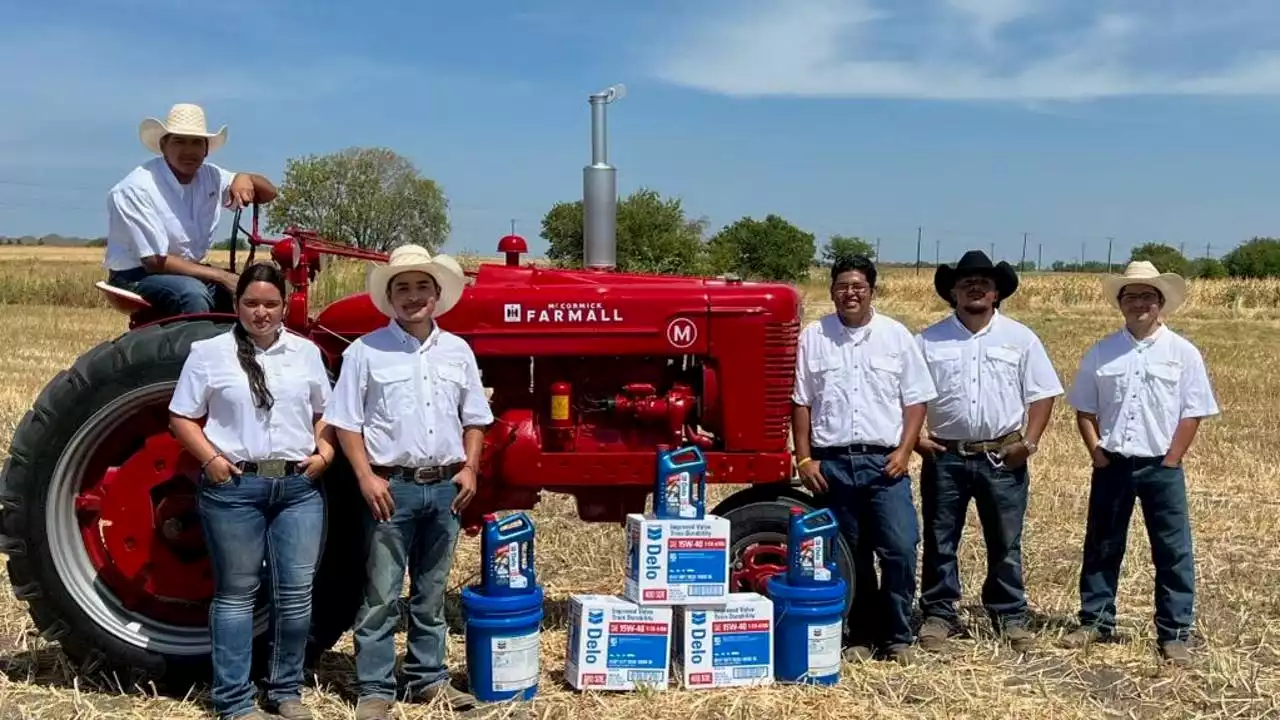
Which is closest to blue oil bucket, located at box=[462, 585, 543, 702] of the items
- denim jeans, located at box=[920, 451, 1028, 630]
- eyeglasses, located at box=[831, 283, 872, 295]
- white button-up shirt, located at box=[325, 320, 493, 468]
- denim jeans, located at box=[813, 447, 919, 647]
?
white button-up shirt, located at box=[325, 320, 493, 468]

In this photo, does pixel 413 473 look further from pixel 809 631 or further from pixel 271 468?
pixel 809 631

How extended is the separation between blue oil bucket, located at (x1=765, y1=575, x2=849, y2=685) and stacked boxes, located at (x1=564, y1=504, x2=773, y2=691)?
6 centimetres

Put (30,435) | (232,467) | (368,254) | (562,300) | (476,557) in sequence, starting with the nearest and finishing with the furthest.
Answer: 1. (232,467)
2. (30,435)
3. (562,300)
4. (368,254)
5. (476,557)

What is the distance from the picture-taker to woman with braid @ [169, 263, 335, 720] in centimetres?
391

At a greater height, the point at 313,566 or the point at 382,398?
the point at 382,398

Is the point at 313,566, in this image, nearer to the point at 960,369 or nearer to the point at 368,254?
the point at 368,254

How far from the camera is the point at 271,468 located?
3.95 meters

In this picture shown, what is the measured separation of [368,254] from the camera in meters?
5.11

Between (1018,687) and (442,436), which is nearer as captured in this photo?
(442,436)

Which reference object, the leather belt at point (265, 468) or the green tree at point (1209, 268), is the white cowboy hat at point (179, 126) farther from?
the green tree at point (1209, 268)

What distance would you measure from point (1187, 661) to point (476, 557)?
136 inches

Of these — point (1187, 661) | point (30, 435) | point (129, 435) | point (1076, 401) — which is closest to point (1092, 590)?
point (1187, 661)

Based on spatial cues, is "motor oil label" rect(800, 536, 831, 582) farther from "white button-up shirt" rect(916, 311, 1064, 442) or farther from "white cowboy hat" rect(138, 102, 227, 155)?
"white cowboy hat" rect(138, 102, 227, 155)

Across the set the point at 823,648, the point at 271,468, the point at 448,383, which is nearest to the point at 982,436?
the point at 823,648
